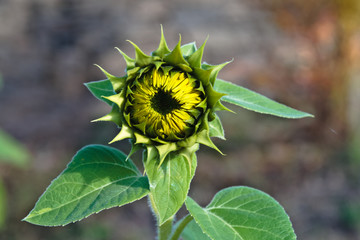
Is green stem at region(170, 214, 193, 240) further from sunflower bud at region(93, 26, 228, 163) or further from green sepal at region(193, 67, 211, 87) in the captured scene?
green sepal at region(193, 67, 211, 87)

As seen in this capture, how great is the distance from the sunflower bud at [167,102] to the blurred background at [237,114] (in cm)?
277

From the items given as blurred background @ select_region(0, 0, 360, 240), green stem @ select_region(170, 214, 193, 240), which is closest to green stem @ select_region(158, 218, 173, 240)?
green stem @ select_region(170, 214, 193, 240)

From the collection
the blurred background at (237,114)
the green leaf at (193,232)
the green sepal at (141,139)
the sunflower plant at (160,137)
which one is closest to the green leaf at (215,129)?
the sunflower plant at (160,137)

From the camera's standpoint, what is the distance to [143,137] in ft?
3.56

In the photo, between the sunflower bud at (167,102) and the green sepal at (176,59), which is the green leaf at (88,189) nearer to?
the sunflower bud at (167,102)

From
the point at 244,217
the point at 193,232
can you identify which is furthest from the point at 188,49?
the point at 193,232

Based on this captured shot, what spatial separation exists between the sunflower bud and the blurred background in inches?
109

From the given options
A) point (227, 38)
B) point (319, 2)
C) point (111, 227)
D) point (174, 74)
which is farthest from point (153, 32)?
point (174, 74)

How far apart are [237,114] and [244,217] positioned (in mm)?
3930

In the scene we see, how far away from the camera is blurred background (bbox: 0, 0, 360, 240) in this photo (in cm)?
451

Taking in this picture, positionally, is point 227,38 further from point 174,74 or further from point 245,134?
point 174,74

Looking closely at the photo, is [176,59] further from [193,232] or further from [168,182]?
[193,232]

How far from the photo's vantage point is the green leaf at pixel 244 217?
3.72 ft

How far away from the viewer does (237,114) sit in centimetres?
513
